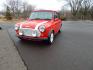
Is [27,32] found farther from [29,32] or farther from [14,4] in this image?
[14,4]

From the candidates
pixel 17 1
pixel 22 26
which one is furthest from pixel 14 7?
pixel 22 26

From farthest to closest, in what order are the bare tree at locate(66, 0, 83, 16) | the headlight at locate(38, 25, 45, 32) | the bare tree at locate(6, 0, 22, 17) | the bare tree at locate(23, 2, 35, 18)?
the bare tree at locate(6, 0, 22, 17), the bare tree at locate(66, 0, 83, 16), the bare tree at locate(23, 2, 35, 18), the headlight at locate(38, 25, 45, 32)

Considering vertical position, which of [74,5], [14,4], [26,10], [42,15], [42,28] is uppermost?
[14,4]

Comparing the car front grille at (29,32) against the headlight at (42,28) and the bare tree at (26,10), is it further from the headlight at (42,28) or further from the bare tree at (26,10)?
the bare tree at (26,10)

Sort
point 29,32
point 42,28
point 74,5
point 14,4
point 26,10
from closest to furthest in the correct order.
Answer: point 42,28, point 29,32, point 74,5, point 26,10, point 14,4

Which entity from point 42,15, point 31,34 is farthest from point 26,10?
point 31,34

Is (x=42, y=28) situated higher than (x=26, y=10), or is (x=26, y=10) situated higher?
(x=26, y=10)

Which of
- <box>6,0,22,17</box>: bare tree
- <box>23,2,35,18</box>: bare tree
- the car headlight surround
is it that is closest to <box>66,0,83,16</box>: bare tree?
<box>23,2,35,18</box>: bare tree

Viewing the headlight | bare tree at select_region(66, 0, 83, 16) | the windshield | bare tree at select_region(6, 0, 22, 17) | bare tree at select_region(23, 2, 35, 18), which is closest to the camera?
the headlight

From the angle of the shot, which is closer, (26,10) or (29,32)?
(29,32)

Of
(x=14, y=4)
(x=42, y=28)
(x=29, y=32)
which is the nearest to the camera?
(x=42, y=28)

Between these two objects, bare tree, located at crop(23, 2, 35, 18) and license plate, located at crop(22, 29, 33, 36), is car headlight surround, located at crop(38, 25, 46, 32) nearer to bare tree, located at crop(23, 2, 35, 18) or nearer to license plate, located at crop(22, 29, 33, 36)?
license plate, located at crop(22, 29, 33, 36)

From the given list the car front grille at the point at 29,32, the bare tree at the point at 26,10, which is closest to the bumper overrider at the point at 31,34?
the car front grille at the point at 29,32

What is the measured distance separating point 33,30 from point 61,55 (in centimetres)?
190
